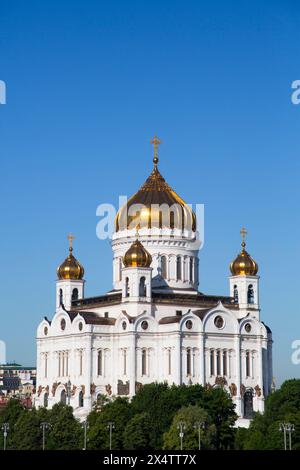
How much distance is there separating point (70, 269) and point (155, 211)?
7.35 metres

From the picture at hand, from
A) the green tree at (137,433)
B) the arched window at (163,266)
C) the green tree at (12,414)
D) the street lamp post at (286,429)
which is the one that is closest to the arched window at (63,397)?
the green tree at (12,414)

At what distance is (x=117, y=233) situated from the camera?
9400 centimetres

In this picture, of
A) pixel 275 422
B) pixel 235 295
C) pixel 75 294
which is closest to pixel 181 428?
pixel 275 422

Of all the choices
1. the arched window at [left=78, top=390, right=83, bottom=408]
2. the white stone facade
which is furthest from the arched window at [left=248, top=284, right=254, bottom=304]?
the arched window at [left=78, top=390, right=83, bottom=408]

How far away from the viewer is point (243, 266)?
93.1 m

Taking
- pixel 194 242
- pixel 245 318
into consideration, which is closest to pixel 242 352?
pixel 245 318

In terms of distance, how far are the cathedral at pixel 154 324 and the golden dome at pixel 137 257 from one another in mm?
63

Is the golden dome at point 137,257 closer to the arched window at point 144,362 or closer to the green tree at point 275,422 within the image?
the arched window at point 144,362

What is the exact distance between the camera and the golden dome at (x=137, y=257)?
290ft

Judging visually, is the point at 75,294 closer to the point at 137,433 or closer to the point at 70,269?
the point at 70,269

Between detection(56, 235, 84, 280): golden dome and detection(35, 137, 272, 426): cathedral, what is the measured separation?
0.07 m
